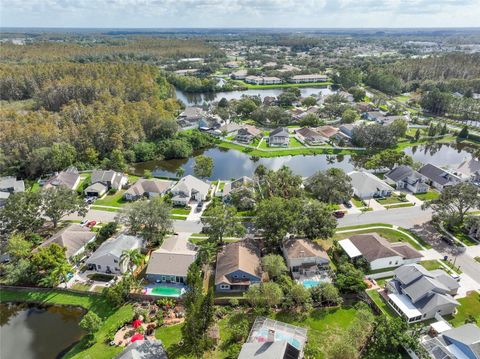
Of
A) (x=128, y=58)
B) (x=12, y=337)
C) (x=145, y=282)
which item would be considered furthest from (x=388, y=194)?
(x=128, y=58)

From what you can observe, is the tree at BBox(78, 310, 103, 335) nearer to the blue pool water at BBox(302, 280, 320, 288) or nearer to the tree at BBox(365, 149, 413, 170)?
the blue pool water at BBox(302, 280, 320, 288)

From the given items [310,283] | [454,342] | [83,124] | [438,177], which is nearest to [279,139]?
[438,177]

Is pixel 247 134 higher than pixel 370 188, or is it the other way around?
pixel 370 188

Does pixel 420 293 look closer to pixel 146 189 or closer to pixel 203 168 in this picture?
pixel 203 168

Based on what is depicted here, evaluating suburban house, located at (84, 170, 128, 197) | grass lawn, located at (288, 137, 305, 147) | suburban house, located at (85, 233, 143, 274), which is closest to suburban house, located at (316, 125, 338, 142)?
grass lawn, located at (288, 137, 305, 147)

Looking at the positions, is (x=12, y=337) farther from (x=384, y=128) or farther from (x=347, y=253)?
(x=384, y=128)
